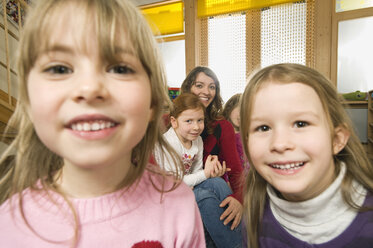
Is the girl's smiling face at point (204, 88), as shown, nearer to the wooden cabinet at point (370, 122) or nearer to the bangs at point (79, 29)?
the bangs at point (79, 29)

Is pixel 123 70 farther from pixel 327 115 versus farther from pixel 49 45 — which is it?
pixel 327 115

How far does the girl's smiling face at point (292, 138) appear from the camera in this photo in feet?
2.22

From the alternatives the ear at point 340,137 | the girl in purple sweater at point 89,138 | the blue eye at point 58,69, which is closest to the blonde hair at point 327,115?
the ear at point 340,137

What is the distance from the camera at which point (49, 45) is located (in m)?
0.44

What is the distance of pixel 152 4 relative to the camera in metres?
4.59

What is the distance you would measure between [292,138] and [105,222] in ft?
1.69

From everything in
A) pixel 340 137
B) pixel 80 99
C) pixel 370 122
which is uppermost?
pixel 80 99

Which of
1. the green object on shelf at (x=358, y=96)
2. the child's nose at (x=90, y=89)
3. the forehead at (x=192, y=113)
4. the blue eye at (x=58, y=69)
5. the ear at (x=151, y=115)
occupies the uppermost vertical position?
the green object on shelf at (x=358, y=96)

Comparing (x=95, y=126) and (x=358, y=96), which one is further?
(x=358, y=96)

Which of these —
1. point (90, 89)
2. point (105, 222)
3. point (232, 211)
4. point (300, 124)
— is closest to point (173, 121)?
point (232, 211)

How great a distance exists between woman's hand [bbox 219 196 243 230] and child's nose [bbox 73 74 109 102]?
1.02 metres

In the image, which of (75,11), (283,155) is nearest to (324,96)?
(283,155)

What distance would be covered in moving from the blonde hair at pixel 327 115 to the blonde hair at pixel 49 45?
31 centimetres

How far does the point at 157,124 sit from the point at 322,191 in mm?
555
